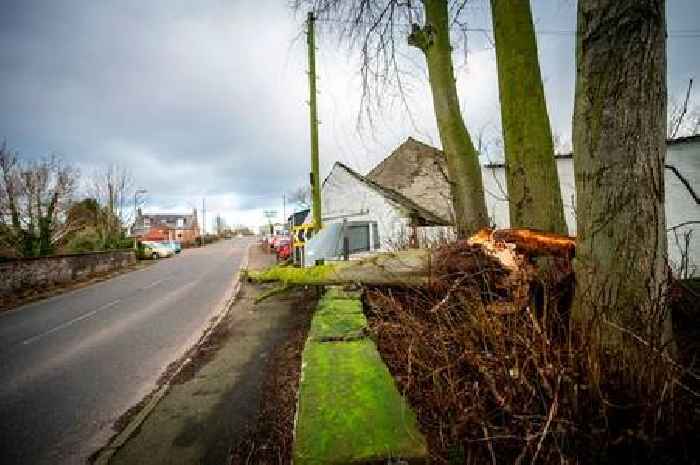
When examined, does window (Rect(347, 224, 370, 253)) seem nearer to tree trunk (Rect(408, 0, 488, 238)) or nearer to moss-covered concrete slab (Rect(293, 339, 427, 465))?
tree trunk (Rect(408, 0, 488, 238))

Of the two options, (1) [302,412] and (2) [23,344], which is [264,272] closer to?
(1) [302,412]

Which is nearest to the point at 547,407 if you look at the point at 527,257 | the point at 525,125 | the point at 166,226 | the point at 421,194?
the point at 527,257

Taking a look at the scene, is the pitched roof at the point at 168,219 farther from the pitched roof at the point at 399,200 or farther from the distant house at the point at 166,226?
the pitched roof at the point at 399,200

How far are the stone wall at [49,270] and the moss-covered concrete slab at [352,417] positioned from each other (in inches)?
641

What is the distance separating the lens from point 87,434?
138 inches

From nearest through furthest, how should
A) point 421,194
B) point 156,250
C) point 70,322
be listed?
point 70,322 → point 421,194 → point 156,250

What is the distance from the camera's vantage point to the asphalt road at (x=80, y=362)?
11.5 feet

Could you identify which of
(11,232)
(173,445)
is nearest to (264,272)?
(173,445)

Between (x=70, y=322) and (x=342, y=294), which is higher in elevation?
(x=342, y=294)

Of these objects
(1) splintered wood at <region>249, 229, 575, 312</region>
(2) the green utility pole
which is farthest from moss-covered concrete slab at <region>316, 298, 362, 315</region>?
(2) the green utility pole

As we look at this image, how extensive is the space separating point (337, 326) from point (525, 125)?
3114 mm

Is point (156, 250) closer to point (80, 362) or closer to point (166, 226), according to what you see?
point (80, 362)

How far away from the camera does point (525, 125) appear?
3805 mm

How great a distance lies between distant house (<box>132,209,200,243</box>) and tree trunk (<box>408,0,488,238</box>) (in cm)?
7226
